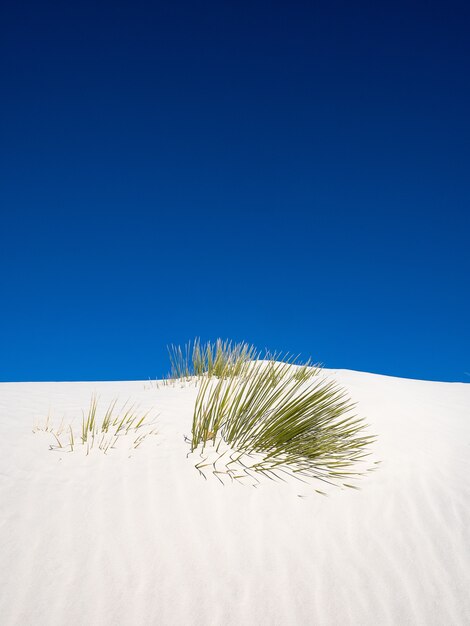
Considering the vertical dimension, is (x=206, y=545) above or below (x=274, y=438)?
below

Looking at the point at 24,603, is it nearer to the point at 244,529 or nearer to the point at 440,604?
the point at 244,529

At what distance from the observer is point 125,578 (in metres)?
2.20

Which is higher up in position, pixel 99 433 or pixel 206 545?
pixel 99 433

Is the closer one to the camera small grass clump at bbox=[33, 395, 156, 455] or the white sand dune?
the white sand dune

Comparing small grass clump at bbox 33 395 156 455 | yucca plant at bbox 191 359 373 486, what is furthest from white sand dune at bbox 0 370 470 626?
yucca plant at bbox 191 359 373 486

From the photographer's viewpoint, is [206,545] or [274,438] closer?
[206,545]

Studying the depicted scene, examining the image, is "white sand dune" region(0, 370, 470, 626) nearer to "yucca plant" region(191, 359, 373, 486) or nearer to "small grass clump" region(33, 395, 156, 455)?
"small grass clump" region(33, 395, 156, 455)

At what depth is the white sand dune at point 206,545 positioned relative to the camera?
6.98 ft


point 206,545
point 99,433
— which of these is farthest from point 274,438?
point 99,433

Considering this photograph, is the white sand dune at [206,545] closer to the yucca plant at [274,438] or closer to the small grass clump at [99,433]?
the small grass clump at [99,433]

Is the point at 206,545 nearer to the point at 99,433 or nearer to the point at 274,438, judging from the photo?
the point at 274,438

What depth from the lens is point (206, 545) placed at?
98.3 inches

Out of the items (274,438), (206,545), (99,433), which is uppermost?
(99,433)

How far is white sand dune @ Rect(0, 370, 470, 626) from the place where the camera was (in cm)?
213
